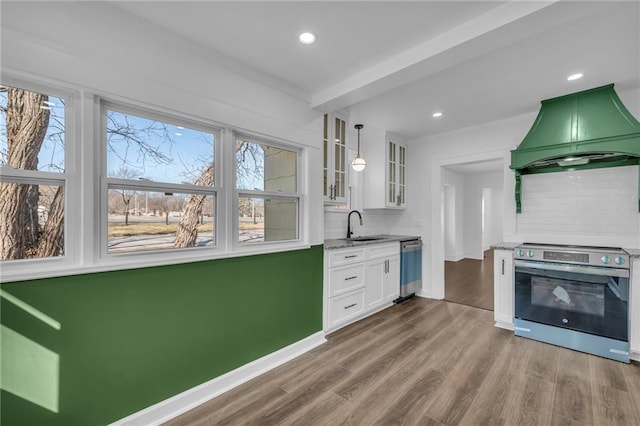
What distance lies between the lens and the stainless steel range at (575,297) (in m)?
2.51

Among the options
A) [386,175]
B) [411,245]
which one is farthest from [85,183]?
[411,245]

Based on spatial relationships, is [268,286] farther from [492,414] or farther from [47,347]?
[492,414]

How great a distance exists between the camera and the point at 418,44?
2002 mm

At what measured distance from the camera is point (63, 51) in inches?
59.0

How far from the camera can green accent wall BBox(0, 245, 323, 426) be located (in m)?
1.43

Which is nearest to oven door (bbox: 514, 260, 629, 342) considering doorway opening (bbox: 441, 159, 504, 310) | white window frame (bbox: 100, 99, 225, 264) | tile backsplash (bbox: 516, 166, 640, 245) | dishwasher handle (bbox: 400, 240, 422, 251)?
tile backsplash (bbox: 516, 166, 640, 245)

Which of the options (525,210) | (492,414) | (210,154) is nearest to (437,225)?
(525,210)

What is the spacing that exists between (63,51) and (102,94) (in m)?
0.25

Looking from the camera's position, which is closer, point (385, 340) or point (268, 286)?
point (268, 286)

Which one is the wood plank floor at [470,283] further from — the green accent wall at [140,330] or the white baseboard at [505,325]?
the green accent wall at [140,330]

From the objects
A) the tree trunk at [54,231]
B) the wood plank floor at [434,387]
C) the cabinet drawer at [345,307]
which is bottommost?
the wood plank floor at [434,387]

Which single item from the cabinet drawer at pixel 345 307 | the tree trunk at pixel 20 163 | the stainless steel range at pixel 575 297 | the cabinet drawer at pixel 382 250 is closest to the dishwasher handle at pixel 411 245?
the cabinet drawer at pixel 382 250

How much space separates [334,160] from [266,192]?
1148 mm

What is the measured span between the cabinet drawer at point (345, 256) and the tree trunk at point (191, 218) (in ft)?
4.82
